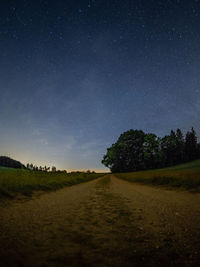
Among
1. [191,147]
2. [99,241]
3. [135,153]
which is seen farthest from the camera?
[191,147]

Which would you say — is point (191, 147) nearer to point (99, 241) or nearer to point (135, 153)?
point (135, 153)

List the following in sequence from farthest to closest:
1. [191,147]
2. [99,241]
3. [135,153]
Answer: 1. [191,147]
2. [135,153]
3. [99,241]

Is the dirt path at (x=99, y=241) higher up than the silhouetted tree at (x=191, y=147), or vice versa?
the silhouetted tree at (x=191, y=147)

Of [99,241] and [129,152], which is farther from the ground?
[129,152]

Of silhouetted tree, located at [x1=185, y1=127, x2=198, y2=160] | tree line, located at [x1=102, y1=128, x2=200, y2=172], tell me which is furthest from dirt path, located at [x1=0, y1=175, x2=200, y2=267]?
silhouetted tree, located at [x1=185, y1=127, x2=198, y2=160]

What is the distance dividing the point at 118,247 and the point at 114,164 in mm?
56883

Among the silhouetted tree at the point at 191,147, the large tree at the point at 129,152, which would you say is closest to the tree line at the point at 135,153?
the large tree at the point at 129,152

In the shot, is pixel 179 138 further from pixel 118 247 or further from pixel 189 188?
pixel 118 247

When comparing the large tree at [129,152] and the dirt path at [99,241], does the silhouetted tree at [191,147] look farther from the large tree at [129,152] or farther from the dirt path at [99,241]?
the dirt path at [99,241]

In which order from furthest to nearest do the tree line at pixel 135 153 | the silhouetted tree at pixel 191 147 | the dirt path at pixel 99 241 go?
the silhouetted tree at pixel 191 147
the tree line at pixel 135 153
the dirt path at pixel 99 241

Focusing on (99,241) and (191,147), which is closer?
(99,241)

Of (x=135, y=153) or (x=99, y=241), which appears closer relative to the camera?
(x=99, y=241)

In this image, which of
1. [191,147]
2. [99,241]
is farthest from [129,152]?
[99,241]

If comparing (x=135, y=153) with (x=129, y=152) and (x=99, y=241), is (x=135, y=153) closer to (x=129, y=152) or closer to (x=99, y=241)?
(x=129, y=152)
